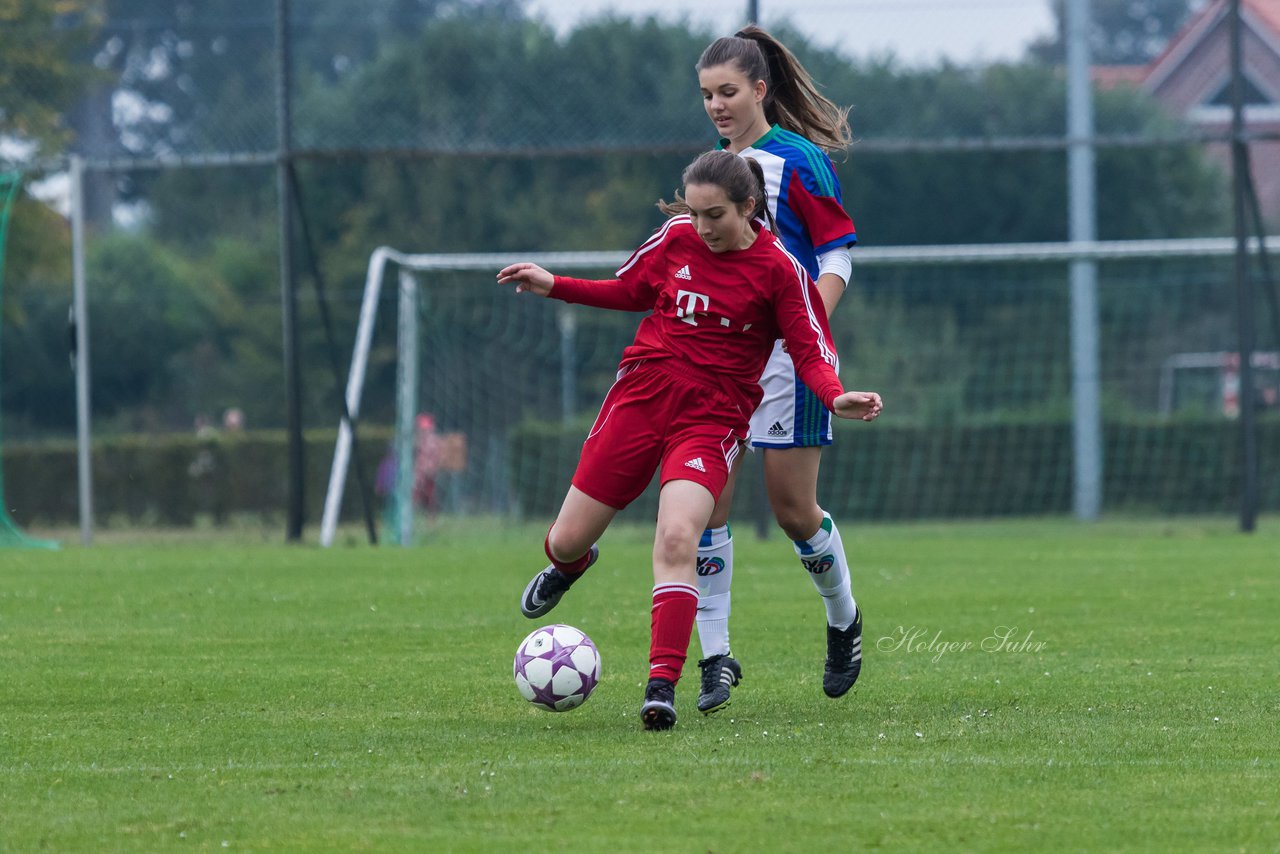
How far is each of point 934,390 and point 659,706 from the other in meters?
15.6

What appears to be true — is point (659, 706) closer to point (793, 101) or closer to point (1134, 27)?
point (793, 101)

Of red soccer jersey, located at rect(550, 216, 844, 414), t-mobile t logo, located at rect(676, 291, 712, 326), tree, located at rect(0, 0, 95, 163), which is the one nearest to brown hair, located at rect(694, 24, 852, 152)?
red soccer jersey, located at rect(550, 216, 844, 414)

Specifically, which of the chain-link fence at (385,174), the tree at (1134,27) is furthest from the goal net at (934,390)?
the tree at (1134,27)

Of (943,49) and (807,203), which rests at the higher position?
(943,49)

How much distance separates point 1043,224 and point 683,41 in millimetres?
10360

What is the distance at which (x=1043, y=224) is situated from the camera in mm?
25109

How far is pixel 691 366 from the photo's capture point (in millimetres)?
5004

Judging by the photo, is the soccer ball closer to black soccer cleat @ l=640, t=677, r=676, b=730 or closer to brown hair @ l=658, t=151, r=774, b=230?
black soccer cleat @ l=640, t=677, r=676, b=730

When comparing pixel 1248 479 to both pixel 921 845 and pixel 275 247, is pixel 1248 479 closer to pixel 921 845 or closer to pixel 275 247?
pixel 921 845

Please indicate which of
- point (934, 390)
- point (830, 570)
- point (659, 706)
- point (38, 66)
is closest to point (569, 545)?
point (659, 706)

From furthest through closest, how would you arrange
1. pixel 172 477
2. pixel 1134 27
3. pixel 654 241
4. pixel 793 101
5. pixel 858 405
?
1. pixel 172 477
2. pixel 1134 27
3. pixel 793 101
4. pixel 654 241
5. pixel 858 405

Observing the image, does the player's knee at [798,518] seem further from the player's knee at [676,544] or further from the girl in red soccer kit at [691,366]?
the player's knee at [676,544]

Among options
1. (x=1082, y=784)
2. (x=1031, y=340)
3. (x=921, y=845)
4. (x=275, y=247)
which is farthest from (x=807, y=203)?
(x=275, y=247)

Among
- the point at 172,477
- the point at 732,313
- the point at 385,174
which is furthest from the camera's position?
the point at 385,174
